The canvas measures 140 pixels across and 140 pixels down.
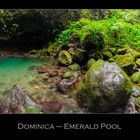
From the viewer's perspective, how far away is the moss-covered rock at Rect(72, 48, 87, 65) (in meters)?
5.10

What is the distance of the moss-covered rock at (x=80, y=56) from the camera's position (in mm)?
5098

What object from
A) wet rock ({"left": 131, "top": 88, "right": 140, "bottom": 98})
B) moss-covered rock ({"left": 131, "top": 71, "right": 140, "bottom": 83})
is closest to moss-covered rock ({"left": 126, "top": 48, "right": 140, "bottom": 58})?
moss-covered rock ({"left": 131, "top": 71, "right": 140, "bottom": 83})

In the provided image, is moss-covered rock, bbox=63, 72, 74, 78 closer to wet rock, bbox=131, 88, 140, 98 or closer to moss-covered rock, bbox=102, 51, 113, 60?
moss-covered rock, bbox=102, 51, 113, 60

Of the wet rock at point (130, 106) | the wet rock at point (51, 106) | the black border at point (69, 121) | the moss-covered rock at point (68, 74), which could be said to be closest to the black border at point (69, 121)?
the black border at point (69, 121)

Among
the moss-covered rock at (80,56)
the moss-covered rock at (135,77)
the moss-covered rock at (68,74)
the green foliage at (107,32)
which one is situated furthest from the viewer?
the green foliage at (107,32)

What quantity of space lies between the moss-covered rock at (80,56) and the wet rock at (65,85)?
2.68ft

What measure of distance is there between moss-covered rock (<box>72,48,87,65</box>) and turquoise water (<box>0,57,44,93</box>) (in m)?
0.63

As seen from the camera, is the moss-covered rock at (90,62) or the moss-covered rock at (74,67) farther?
the moss-covered rock at (74,67)

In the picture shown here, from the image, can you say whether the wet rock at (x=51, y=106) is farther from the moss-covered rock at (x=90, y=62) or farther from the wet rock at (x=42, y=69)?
the moss-covered rock at (x=90, y=62)

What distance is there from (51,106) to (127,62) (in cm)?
175

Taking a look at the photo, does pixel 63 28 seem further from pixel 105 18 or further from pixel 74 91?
pixel 74 91
